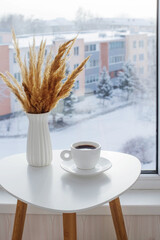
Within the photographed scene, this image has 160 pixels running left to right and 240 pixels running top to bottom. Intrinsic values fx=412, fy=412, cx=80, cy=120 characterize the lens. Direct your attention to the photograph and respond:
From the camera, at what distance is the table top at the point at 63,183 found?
1.11 metres

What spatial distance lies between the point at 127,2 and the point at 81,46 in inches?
10.1

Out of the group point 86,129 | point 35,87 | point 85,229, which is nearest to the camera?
point 35,87

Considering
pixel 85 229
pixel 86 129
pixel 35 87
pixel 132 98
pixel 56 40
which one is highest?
pixel 56 40

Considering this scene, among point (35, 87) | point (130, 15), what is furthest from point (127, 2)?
point (35, 87)

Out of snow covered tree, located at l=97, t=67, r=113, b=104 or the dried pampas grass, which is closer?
the dried pampas grass

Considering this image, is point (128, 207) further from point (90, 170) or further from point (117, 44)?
point (117, 44)

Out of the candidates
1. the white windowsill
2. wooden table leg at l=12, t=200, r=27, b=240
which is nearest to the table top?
wooden table leg at l=12, t=200, r=27, b=240

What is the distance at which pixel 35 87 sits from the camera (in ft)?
4.24

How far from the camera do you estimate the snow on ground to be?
1.75 metres

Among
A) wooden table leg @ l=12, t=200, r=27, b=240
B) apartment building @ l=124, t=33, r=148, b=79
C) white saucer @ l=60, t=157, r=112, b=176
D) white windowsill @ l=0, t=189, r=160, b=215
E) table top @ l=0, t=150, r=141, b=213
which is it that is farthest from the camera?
apartment building @ l=124, t=33, r=148, b=79

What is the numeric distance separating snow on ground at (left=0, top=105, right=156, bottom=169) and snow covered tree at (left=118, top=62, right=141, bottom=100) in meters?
0.07

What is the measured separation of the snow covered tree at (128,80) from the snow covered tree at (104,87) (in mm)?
46

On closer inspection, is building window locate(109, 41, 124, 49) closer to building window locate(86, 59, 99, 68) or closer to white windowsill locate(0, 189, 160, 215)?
building window locate(86, 59, 99, 68)

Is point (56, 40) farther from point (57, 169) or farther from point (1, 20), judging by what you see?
point (57, 169)
